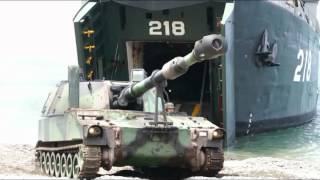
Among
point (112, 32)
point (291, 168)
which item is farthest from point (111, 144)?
point (112, 32)

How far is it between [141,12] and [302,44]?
324 inches

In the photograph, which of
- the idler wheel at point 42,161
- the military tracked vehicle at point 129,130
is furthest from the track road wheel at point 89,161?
the idler wheel at point 42,161

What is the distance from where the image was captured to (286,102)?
923 inches

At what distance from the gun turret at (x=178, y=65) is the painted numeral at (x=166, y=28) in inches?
329

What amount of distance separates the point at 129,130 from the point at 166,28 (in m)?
10.2

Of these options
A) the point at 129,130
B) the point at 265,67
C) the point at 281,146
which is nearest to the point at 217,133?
the point at 129,130

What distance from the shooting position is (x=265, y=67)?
2095 centimetres

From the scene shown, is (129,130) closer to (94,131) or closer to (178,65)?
(94,131)

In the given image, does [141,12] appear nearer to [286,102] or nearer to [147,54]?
[147,54]

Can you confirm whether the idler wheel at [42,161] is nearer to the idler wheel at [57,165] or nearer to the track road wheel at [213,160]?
the idler wheel at [57,165]

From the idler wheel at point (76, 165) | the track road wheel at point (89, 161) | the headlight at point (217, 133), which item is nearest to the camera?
the track road wheel at point (89, 161)

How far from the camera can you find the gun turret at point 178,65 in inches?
327

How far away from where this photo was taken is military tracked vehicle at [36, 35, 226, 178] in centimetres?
947

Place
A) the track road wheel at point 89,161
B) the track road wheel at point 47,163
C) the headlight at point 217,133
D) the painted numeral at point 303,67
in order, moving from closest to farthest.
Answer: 1. the track road wheel at point 89,161
2. the headlight at point 217,133
3. the track road wheel at point 47,163
4. the painted numeral at point 303,67
